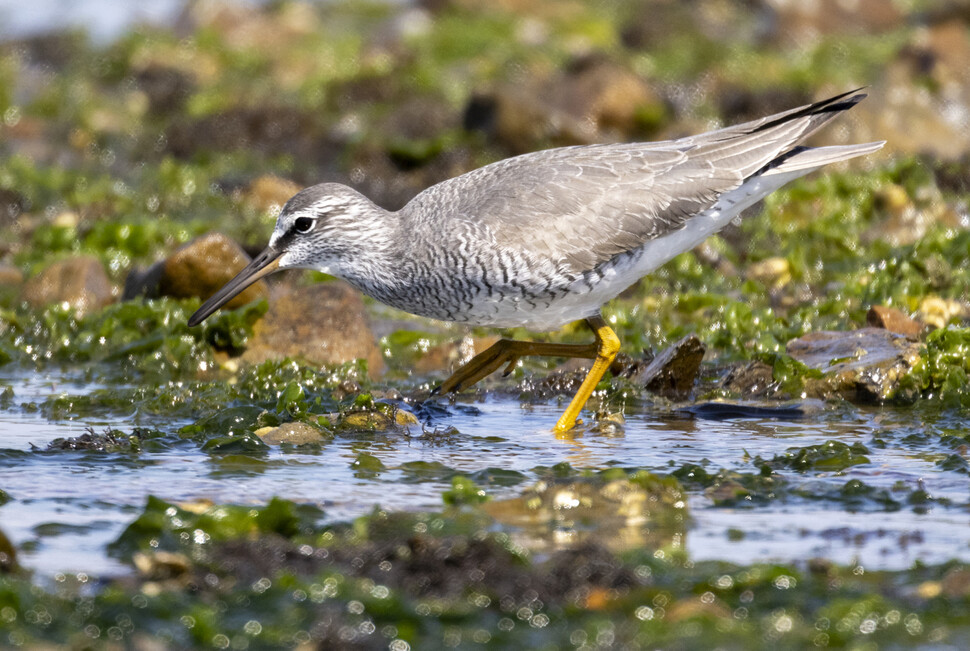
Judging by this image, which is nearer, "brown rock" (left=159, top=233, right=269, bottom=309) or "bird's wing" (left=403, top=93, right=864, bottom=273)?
"bird's wing" (left=403, top=93, right=864, bottom=273)

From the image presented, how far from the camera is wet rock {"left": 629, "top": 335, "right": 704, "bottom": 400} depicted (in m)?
8.17

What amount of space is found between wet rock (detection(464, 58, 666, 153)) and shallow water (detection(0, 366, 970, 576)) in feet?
22.5

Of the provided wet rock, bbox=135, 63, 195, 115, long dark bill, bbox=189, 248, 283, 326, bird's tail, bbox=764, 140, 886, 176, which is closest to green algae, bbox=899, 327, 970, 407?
bird's tail, bbox=764, 140, 886, 176

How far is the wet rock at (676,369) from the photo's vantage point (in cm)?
817

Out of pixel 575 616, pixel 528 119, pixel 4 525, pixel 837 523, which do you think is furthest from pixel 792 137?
pixel 528 119

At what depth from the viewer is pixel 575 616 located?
456 cm

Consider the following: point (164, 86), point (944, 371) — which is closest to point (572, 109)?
point (164, 86)

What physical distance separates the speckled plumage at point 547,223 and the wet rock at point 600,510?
1.94m

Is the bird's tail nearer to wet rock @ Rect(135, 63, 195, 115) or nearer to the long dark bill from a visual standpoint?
the long dark bill

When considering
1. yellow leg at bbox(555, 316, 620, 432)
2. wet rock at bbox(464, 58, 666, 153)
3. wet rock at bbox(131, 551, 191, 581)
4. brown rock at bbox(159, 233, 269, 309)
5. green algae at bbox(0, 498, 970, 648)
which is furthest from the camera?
wet rock at bbox(464, 58, 666, 153)

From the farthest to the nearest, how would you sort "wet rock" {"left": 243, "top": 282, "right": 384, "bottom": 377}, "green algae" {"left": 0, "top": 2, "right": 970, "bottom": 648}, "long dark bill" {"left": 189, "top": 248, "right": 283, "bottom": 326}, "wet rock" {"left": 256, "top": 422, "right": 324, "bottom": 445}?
"wet rock" {"left": 243, "top": 282, "right": 384, "bottom": 377} → "long dark bill" {"left": 189, "top": 248, "right": 283, "bottom": 326} → "wet rock" {"left": 256, "top": 422, "right": 324, "bottom": 445} → "green algae" {"left": 0, "top": 2, "right": 970, "bottom": 648}

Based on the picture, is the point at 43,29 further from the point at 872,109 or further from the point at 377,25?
the point at 872,109

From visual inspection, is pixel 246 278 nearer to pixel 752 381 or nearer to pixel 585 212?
pixel 585 212

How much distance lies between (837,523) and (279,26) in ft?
59.5
